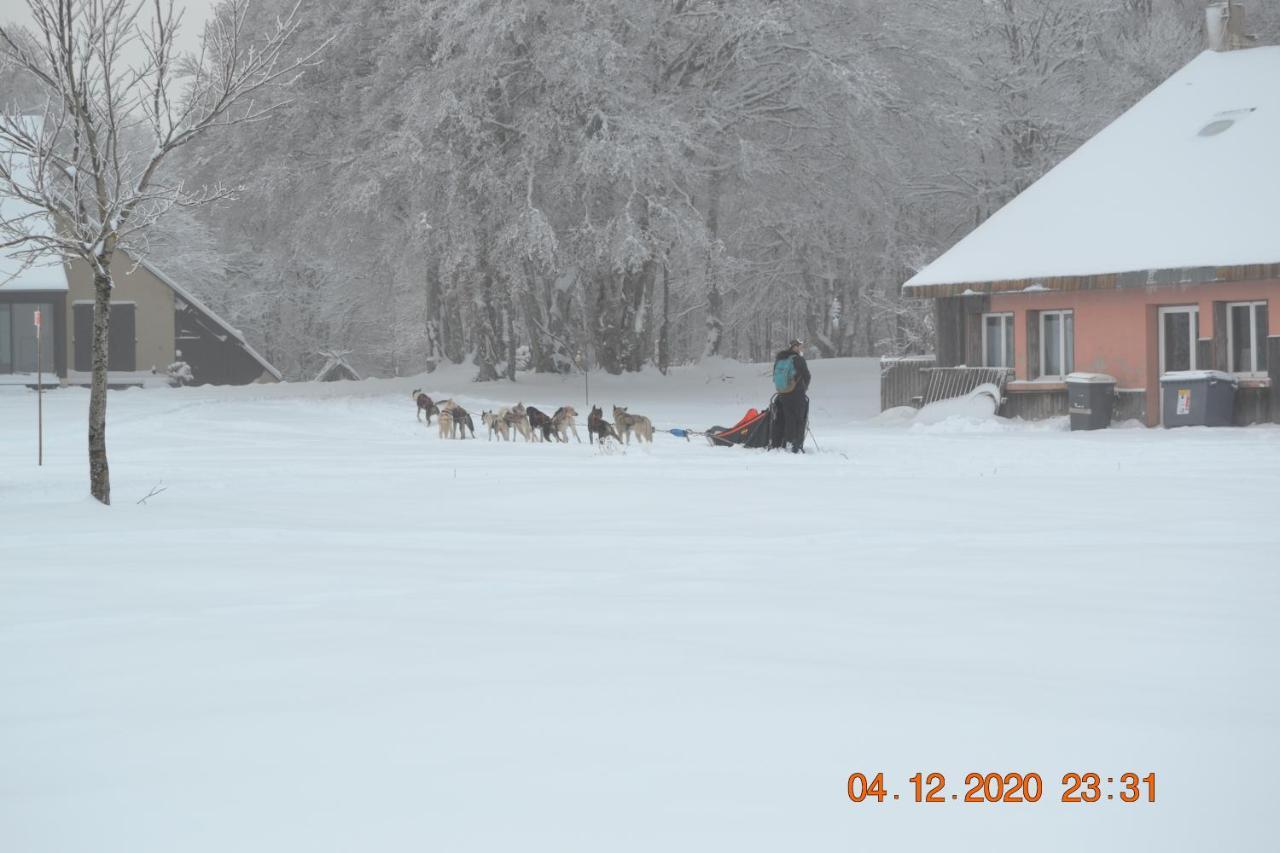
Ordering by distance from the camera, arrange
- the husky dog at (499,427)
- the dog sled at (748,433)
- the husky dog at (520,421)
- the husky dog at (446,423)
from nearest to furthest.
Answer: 1. the dog sled at (748,433)
2. the husky dog at (520,421)
3. the husky dog at (499,427)
4. the husky dog at (446,423)

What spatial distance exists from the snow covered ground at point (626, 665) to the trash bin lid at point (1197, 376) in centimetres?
1108

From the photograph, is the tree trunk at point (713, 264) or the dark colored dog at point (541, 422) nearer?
the dark colored dog at point (541, 422)

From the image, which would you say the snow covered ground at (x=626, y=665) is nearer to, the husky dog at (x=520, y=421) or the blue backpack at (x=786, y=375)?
the blue backpack at (x=786, y=375)

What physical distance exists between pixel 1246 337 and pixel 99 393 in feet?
65.3

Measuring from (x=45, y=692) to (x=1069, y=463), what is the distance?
14.9 m

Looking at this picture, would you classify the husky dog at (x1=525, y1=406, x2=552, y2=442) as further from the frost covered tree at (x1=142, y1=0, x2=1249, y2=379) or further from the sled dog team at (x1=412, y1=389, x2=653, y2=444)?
the frost covered tree at (x1=142, y1=0, x2=1249, y2=379)

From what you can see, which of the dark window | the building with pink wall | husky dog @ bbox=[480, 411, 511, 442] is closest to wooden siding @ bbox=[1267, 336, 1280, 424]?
the building with pink wall

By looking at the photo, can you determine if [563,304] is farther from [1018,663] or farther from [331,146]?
[1018,663]

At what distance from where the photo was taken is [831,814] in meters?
5.04

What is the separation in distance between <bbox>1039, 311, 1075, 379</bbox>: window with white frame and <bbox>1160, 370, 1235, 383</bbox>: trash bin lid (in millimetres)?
3166

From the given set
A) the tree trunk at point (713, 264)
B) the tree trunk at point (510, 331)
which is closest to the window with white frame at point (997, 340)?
the tree trunk at point (713, 264)

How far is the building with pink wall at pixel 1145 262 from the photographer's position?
26.2 metres

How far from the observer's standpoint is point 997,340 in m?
31.1

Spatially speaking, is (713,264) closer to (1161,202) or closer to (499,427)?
(1161,202)
